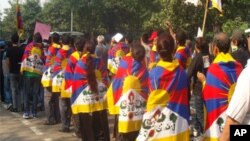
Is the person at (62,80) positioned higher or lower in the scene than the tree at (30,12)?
lower

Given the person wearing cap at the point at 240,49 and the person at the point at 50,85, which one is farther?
the person at the point at 50,85

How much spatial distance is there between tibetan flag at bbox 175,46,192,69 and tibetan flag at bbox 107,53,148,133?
1.66 meters

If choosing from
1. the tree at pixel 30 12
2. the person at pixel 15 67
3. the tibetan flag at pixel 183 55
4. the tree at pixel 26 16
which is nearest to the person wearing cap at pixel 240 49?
the tibetan flag at pixel 183 55

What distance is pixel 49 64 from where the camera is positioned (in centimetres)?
1054

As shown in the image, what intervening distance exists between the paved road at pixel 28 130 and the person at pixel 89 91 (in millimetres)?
1322

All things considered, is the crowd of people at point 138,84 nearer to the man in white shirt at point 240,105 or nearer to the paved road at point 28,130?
the man in white shirt at point 240,105

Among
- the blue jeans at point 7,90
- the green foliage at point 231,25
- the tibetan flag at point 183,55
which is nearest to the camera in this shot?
the tibetan flag at point 183,55

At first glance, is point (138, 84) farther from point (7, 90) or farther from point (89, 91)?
point (7, 90)

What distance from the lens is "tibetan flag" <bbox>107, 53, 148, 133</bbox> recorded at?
637cm

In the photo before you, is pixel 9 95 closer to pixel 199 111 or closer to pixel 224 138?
pixel 199 111

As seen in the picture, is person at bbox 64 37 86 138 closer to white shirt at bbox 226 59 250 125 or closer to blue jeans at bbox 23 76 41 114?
blue jeans at bbox 23 76 41 114

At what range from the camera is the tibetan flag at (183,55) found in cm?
816

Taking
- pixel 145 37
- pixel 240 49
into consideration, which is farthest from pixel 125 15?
pixel 240 49

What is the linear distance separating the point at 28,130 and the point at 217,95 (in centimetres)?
582
